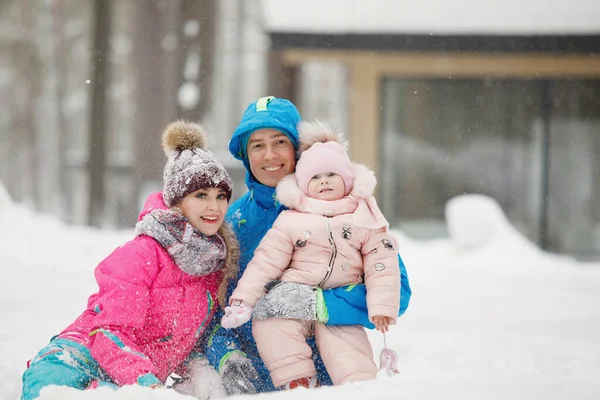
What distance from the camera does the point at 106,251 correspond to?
850cm

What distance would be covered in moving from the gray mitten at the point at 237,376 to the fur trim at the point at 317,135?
3.53 ft

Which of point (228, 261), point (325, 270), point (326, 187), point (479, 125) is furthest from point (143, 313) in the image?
point (479, 125)

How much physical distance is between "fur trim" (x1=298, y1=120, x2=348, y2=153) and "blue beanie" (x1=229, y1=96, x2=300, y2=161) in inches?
3.4

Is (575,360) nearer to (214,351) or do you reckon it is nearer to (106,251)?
(214,351)

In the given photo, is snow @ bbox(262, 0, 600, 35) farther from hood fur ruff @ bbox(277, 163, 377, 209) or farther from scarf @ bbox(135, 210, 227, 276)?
scarf @ bbox(135, 210, 227, 276)

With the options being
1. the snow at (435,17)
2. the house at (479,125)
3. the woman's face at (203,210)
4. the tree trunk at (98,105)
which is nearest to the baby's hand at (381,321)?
the woman's face at (203,210)

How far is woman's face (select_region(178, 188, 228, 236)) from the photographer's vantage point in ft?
9.60

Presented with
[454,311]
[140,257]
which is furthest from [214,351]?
[454,311]

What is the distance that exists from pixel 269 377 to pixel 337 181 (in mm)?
988

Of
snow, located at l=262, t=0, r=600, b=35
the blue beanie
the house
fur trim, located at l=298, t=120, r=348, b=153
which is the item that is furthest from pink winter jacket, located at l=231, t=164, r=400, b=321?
the house

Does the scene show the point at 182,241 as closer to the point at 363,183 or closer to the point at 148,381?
the point at 148,381

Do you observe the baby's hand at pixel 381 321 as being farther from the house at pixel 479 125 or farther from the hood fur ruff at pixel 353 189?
the house at pixel 479 125

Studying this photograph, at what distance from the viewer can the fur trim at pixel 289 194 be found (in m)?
3.04

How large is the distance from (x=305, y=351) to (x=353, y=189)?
2.54 ft
